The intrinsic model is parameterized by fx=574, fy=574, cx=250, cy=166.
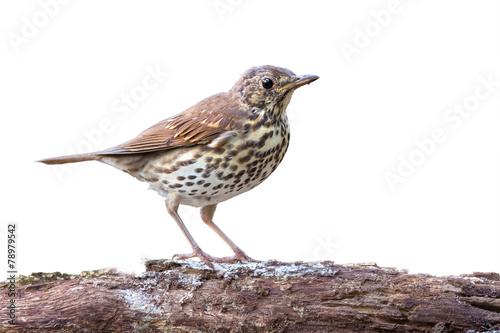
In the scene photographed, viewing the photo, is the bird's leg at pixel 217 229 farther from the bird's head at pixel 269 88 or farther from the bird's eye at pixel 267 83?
the bird's eye at pixel 267 83

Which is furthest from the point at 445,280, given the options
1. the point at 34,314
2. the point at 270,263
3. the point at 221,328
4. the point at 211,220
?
the point at 34,314

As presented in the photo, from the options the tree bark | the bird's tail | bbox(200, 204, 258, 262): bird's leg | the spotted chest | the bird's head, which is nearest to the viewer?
the tree bark

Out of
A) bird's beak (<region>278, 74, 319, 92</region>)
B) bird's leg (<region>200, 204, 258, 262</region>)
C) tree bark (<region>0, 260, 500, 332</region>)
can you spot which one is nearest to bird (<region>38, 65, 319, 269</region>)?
bird's beak (<region>278, 74, 319, 92</region>)

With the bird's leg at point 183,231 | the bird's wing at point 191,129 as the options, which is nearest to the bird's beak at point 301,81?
the bird's wing at point 191,129

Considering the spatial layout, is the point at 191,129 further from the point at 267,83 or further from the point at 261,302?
the point at 261,302

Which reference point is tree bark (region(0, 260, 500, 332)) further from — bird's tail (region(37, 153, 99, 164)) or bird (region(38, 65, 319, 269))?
bird's tail (region(37, 153, 99, 164))

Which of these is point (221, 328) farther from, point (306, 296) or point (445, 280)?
point (445, 280)
